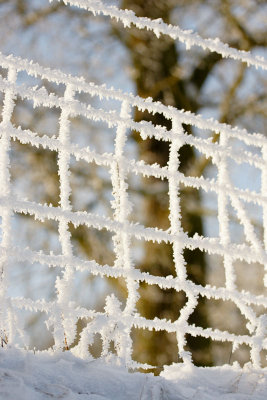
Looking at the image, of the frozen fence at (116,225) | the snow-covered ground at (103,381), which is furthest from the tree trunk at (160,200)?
the snow-covered ground at (103,381)

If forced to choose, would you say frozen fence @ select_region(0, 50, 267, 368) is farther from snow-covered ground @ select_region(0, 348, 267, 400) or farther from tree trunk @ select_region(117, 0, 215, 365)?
tree trunk @ select_region(117, 0, 215, 365)

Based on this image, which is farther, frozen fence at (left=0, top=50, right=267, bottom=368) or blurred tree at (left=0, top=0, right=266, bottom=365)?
blurred tree at (left=0, top=0, right=266, bottom=365)

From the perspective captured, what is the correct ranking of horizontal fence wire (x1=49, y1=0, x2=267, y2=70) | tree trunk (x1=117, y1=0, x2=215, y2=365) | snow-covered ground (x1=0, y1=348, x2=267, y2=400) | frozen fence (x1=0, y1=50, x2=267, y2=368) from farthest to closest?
tree trunk (x1=117, y1=0, x2=215, y2=365) → horizontal fence wire (x1=49, y1=0, x2=267, y2=70) → frozen fence (x1=0, y1=50, x2=267, y2=368) → snow-covered ground (x1=0, y1=348, x2=267, y2=400)

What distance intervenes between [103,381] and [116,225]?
1.96 ft

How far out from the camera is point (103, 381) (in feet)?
5.56

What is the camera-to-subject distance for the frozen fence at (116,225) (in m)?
1.95

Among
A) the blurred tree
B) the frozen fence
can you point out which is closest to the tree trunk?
the blurred tree

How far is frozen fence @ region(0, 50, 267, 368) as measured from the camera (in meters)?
1.95

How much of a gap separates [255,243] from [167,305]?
184 inches

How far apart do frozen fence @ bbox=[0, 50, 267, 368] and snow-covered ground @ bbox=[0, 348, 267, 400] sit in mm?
113

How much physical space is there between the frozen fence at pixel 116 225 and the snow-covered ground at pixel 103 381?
0.11 m

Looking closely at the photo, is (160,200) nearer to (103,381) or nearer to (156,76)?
(156,76)

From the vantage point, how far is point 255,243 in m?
2.28

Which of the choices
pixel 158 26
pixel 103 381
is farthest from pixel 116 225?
pixel 158 26
